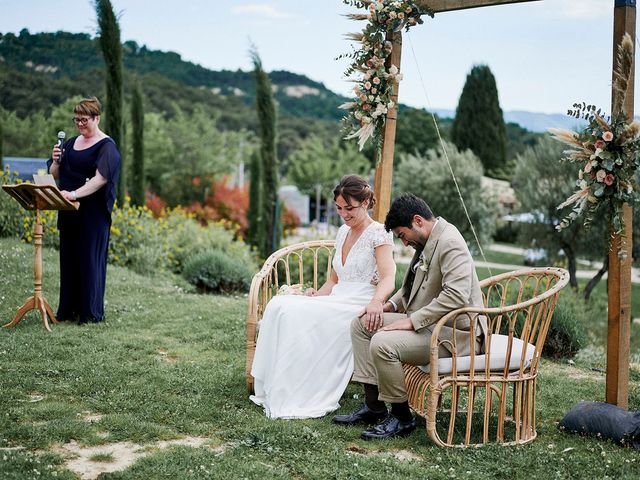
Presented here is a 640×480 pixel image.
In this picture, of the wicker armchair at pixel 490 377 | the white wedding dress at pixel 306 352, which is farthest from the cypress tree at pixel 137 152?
the wicker armchair at pixel 490 377

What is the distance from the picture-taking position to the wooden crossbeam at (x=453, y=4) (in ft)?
16.5

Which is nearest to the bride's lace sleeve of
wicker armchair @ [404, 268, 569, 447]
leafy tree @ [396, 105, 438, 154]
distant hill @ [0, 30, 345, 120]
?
wicker armchair @ [404, 268, 569, 447]

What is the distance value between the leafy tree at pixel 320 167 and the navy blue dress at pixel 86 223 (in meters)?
27.8

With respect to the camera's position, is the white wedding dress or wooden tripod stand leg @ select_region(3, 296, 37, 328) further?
wooden tripod stand leg @ select_region(3, 296, 37, 328)

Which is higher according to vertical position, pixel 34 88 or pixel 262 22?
pixel 262 22

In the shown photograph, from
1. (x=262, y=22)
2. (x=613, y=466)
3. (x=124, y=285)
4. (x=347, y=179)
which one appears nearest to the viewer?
(x=613, y=466)

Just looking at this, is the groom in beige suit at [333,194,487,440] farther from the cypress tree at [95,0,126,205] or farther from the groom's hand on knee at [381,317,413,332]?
the cypress tree at [95,0,126,205]

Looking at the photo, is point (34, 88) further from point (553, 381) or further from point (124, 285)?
point (553, 381)

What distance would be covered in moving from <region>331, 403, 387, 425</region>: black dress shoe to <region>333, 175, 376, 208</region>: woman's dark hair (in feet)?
4.29

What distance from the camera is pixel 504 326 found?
6980 mm

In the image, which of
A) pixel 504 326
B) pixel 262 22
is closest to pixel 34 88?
pixel 262 22

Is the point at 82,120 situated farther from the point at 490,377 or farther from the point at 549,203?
the point at 549,203

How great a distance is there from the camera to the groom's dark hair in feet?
13.6

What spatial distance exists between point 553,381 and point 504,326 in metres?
1.31
